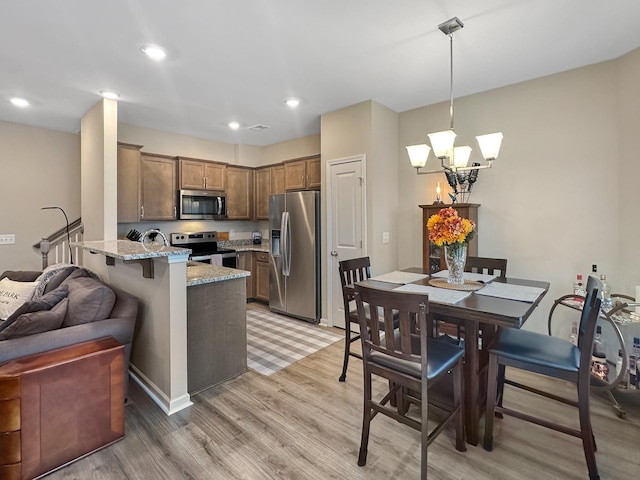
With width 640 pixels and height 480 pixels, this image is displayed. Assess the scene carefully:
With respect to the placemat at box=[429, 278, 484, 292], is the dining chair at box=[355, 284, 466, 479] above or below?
below

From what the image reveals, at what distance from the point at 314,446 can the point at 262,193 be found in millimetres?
4436

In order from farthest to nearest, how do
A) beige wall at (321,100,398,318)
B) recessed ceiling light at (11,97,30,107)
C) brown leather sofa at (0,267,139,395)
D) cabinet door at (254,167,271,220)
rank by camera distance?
cabinet door at (254,167,271,220) < beige wall at (321,100,398,318) < recessed ceiling light at (11,97,30,107) < brown leather sofa at (0,267,139,395)

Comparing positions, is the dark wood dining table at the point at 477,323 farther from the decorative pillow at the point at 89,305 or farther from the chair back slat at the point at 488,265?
the decorative pillow at the point at 89,305

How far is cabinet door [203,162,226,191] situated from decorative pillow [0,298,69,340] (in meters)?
3.27

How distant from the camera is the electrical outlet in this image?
4289mm

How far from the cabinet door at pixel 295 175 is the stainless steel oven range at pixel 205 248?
4.69 ft

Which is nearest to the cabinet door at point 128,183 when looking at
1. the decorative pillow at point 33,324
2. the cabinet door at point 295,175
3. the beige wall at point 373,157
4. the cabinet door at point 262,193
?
the cabinet door at point 262,193

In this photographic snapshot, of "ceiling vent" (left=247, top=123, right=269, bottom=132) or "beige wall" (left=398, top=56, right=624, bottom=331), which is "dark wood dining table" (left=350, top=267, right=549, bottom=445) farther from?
"ceiling vent" (left=247, top=123, right=269, bottom=132)

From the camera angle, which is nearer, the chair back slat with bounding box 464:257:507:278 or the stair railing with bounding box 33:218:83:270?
the chair back slat with bounding box 464:257:507:278

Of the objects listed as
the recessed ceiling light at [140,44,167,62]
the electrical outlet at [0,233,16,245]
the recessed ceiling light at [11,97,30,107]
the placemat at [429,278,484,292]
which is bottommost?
the placemat at [429,278,484,292]

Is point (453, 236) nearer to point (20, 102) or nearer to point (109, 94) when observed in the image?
point (109, 94)

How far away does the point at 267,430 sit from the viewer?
210 cm

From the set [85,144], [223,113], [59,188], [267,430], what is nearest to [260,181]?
[223,113]

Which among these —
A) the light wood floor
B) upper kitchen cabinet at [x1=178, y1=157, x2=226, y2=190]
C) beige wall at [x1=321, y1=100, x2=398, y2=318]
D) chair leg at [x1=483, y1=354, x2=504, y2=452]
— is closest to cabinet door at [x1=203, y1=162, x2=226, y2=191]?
upper kitchen cabinet at [x1=178, y1=157, x2=226, y2=190]
